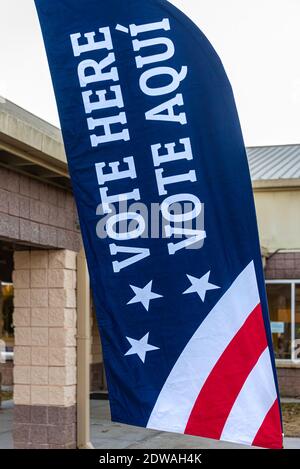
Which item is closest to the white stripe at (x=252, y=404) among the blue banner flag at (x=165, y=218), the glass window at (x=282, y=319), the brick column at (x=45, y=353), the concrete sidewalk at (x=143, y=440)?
the blue banner flag at (x=165, y=218)

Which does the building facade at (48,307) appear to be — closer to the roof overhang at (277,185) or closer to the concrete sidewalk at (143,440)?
the concrete sidewalk at (143,440)

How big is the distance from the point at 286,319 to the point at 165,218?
14129 mm

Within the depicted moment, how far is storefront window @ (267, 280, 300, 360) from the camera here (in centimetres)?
1833

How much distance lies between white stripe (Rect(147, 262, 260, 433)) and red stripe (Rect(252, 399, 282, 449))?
1.64 feet

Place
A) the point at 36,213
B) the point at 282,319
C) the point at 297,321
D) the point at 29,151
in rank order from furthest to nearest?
the point at 282,319, the point at 297,321, the point at 36,213, the point at 29,151

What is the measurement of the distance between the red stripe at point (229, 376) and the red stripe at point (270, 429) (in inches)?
10.1

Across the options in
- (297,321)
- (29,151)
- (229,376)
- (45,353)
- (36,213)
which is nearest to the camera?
(229,376)

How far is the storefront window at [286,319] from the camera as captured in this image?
1833 centimetres

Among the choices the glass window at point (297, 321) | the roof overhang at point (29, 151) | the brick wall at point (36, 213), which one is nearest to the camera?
the roof overhang at point (29, 151)

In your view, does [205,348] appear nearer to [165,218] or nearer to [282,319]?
[165,218]

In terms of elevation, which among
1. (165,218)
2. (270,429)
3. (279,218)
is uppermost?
(279,218)

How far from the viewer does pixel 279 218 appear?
728 inches

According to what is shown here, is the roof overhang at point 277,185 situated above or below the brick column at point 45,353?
above

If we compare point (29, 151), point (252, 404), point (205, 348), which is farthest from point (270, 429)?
point (29, 151)
